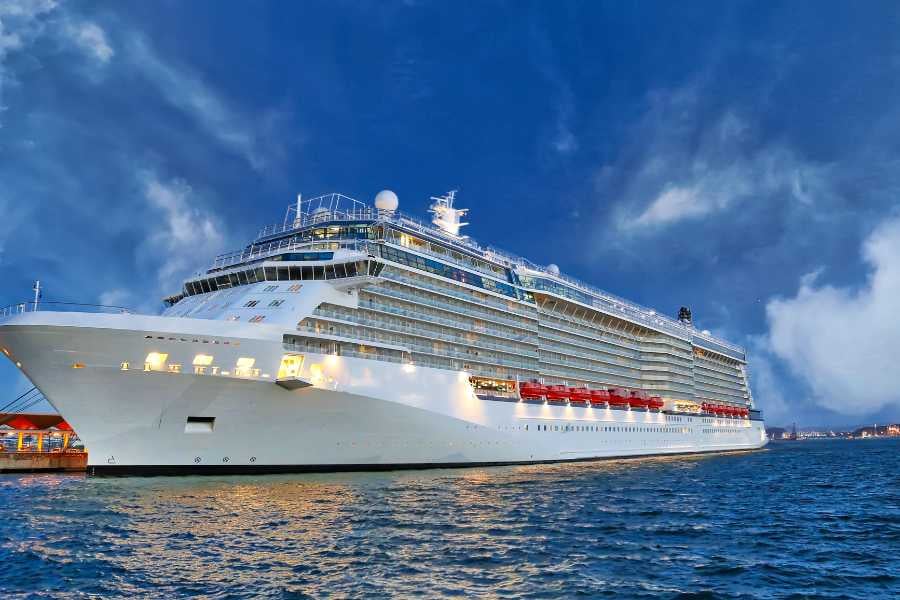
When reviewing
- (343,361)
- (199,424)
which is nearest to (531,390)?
(343,361)

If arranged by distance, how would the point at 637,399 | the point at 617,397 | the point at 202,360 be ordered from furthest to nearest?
the point at 637,399
the point at 617,397
the point at 202,360

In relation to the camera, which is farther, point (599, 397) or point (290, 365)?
point (599, 397)

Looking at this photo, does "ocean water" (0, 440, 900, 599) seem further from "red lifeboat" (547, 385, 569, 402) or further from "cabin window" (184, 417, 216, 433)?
"red lifeboat" (547, 385, 569, 402)

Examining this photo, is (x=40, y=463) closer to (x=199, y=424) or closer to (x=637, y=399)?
(x=199, y=424)

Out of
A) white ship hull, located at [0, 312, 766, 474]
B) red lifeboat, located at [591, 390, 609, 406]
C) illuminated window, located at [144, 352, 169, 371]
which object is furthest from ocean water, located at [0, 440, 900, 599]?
red lifeboat, located at [591, 390, 609, 406]

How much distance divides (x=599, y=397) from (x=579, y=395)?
10.2ft

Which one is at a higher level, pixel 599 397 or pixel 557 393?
pixel 557 393

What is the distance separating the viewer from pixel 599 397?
50.4m

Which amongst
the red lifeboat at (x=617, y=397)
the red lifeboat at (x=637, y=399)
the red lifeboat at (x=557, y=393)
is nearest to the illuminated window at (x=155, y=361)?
the red lifeboat at (x=557, y=393)

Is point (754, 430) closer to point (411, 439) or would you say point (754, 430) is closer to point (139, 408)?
point (411, 439)

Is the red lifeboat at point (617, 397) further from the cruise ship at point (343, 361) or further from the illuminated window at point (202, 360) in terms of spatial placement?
the illuminated window at point (202, 360)

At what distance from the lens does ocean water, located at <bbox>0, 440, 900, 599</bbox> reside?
12914mm

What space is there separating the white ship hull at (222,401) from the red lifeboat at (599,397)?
57.9ft

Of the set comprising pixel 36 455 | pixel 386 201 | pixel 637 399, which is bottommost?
pixel 36 455
